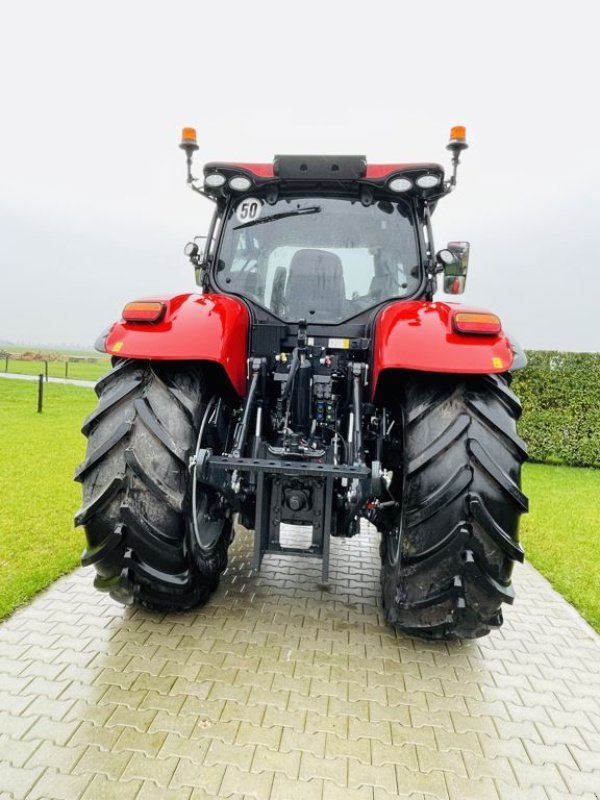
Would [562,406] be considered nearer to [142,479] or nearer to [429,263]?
[429,263]

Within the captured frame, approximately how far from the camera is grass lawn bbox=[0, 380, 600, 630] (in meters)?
3.78

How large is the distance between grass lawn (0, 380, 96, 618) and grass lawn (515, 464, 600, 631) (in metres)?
3.33

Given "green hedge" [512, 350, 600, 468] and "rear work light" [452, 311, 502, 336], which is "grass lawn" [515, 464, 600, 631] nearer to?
"green hedge" [512, 350, 600, 468]

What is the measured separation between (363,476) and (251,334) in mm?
1181

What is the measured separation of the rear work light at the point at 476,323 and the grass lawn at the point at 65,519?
2271 millimetres

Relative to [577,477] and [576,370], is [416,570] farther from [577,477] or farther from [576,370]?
[576,370]

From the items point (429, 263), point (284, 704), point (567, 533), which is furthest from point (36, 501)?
point (567, 533)

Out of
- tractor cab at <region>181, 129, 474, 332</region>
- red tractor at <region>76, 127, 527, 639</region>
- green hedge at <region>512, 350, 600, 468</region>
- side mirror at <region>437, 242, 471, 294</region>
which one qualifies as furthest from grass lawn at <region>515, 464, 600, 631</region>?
tractor cab at <region>181, 129, 474, 332</region>

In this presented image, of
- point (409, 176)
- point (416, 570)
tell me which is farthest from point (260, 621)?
point (409, 176)

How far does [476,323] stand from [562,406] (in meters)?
7.65

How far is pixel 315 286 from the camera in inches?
129

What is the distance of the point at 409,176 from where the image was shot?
10.6 ft

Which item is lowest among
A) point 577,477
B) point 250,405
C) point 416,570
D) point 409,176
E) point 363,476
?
point 577,477

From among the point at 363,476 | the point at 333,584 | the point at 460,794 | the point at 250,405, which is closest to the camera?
the point at 460,794
